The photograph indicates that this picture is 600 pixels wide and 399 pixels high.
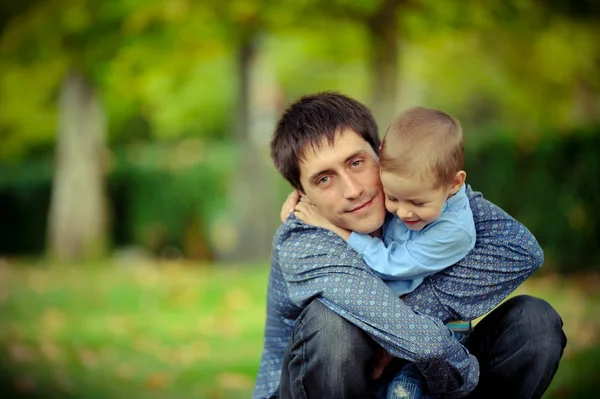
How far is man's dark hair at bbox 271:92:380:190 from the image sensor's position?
9.29 ft

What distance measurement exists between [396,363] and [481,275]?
45cm

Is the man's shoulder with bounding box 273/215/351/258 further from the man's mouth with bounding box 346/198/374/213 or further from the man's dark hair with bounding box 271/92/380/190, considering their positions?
the man's dark hair with bounding box 271/92/380/190

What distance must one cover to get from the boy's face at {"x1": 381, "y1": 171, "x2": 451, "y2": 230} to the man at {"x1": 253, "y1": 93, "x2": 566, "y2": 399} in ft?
0.48

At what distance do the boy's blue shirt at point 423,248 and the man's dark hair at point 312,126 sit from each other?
0.39 m

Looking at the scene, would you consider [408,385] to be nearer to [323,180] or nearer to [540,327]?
[540,327]

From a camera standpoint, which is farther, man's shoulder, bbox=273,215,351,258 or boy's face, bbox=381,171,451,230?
man's shoulder, bbox=273,215,351,258

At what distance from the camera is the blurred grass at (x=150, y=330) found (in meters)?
5.53

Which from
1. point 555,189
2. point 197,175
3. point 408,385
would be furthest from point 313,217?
point 197,175

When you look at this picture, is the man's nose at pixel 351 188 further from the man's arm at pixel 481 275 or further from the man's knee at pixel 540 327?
the man's knee at pixel 540 327

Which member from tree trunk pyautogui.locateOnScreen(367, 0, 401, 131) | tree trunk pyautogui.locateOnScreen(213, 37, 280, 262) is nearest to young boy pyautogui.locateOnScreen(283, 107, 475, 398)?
tree trunk pyautogui.locateOnScreen(367, 0, 401, 131)

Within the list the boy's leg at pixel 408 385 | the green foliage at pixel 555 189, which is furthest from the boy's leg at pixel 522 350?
the green foliage at pixel 555 189

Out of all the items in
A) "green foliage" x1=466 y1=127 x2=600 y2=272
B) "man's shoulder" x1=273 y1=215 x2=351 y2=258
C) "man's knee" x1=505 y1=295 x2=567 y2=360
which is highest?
"man's shoulder" x1=273 y1=215 x2=351 y2=258

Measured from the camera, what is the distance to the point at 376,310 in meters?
2.48

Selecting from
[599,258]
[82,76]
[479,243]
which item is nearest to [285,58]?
[82,76]
